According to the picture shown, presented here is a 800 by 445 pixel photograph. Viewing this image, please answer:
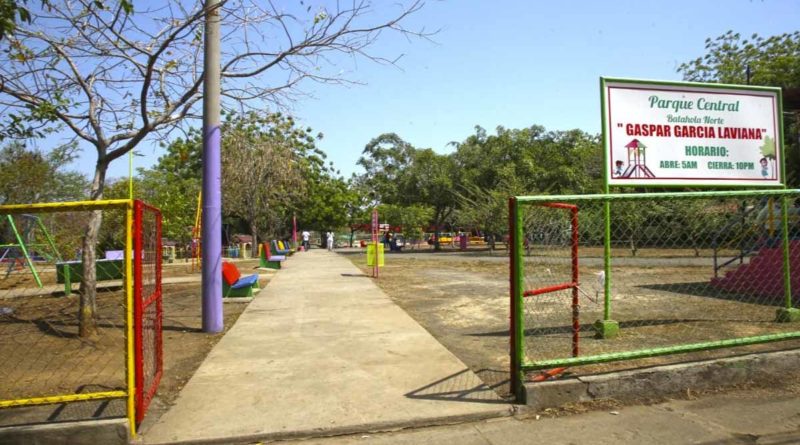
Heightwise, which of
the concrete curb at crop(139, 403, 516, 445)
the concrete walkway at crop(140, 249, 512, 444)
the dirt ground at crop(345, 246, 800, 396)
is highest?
the dirt ground at crop(345, 246, 800, 396)

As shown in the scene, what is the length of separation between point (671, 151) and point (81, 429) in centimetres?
651

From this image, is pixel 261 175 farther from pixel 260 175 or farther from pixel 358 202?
pixel 358 202

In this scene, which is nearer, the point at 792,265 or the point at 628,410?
the point at 628,410

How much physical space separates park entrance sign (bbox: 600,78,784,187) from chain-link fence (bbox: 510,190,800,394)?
0.39m

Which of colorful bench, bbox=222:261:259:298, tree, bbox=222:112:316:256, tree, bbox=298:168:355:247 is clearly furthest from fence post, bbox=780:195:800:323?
tree, bbox=298:168:355:247

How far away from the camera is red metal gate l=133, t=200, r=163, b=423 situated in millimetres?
3971

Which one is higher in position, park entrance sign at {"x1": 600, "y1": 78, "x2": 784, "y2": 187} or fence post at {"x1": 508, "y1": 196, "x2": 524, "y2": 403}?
park entrance sign at {"x1": 600, "y1": 78, "x2": 784, "y2": 187}

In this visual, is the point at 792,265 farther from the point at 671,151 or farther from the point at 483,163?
the point at 483,163

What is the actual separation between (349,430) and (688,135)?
5.32 meters

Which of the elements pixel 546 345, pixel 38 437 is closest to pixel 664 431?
pixel 546 345

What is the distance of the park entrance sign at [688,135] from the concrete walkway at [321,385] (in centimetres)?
316

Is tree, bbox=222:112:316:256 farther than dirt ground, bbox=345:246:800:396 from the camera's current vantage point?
Yes

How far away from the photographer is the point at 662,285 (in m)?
12.3

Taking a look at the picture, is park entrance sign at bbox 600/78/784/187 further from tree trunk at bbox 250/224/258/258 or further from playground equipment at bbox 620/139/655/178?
tree trunk at bbox 250/224/258/258
